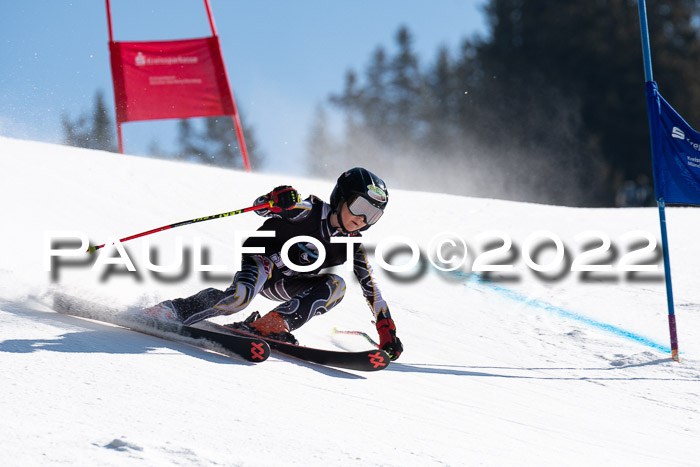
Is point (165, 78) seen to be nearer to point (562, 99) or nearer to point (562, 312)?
point (562, 312)

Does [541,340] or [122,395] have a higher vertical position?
[122,395]

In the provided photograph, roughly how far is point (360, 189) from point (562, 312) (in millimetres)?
2918

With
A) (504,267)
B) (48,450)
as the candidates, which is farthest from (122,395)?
(504,267)

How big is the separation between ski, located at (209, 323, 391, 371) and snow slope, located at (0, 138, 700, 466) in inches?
2.3

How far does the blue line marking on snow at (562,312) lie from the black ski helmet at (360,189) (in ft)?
8.80

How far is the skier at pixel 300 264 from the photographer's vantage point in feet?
11.8

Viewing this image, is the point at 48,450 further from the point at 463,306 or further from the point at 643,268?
the point at 643,268

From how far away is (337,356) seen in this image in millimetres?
3561

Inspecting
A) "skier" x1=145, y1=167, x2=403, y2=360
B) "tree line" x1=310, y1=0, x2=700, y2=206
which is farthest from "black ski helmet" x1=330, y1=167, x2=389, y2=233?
"tree line" x1=310, y1=0, x2=700, y2=206

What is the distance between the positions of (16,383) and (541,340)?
3.75 metres


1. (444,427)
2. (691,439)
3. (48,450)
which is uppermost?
(48,450)

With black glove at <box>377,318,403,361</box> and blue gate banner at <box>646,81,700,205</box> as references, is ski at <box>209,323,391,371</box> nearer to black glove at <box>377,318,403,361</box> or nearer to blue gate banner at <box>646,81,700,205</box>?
black glove at <box>377,318,403,361</box>

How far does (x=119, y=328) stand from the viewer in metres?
3.53

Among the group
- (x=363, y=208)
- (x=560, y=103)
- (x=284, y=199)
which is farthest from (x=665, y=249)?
(x=560, y=103)
